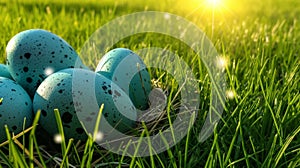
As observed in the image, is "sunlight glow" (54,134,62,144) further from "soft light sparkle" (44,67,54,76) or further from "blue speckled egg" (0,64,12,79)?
"blue speckled egg" (0,64,12,79)

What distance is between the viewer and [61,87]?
1.70 m

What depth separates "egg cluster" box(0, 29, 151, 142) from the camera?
1.69 metres

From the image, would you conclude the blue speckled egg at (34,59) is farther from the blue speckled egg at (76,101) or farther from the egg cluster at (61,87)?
the blue speckled egg at (76,101)

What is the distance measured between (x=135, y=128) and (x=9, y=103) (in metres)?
0.49

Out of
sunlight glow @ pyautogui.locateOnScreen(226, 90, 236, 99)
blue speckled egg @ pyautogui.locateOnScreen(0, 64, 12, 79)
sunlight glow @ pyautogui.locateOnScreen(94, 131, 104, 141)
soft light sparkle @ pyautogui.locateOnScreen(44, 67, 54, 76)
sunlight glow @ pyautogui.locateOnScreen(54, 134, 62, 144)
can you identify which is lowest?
sunlight glow @ pyautogui.locateOnScreen(54, 134, 62, 144)

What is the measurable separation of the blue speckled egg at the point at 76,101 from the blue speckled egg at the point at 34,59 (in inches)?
7.3

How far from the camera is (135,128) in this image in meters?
1.85

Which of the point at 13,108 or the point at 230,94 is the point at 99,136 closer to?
the point at 13,108

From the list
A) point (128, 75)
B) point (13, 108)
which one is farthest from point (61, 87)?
point (128, 75)

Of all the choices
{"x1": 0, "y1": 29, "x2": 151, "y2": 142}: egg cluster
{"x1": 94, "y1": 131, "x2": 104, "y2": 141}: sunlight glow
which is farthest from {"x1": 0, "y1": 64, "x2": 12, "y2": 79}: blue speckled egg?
{"x1": 94, "y1": 131, "x2": 104, "y2": 141}: sunlight glow

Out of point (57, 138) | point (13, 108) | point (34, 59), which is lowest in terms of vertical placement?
point (57, 138)

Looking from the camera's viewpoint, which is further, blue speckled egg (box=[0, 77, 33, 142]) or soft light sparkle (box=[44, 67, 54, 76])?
soft light sparkle (box=[44, 67, 54, 76])

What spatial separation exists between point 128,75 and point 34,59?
409mm

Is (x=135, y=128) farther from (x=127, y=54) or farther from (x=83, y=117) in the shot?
(x=127, y=54)
